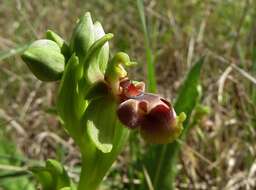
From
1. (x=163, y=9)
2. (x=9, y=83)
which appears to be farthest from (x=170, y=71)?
(x=9, y=83)

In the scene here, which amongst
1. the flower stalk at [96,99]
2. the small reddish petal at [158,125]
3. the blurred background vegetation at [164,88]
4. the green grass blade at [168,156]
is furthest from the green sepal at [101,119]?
the green grass blade at [168,156]

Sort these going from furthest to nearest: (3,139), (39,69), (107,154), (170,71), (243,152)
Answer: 1. (170,71)
2. (243,152)
3. (3,139)
4. (107,154)
5. (39,69)

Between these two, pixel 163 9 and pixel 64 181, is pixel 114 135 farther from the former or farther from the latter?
pixel 163 9

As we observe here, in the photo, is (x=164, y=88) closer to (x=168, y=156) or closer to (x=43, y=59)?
(x=168, y=156)

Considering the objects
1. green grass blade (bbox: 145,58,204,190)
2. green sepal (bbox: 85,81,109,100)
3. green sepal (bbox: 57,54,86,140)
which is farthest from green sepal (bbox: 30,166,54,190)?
green grass blade (bbox: 145,58,204,190)

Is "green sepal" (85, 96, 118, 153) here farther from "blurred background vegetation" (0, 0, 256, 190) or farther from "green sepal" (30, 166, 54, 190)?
"blurred background vegetation" (0, 0, 256, 190)
